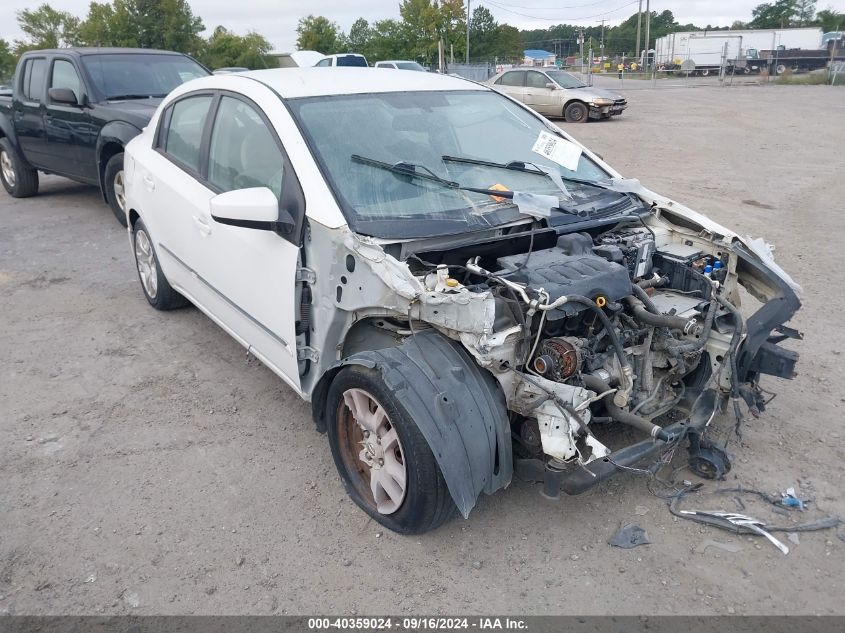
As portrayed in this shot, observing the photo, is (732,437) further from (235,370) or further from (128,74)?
(128,74)

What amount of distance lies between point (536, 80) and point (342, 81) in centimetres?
1619

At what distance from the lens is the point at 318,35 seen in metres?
50.0

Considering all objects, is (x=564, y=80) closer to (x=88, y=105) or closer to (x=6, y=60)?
(x=88, y=105)

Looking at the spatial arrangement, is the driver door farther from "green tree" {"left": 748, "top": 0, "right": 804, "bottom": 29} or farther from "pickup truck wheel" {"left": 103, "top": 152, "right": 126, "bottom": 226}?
"green tree" {"left": 748, "top": 0, "right": 804, "bottom": 29}

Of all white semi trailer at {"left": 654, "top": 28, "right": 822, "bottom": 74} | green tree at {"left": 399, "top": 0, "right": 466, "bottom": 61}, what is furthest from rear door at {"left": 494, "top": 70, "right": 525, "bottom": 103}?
white semi trailer at {"left": 654, "top": 28, "right": 822, "bottom": 74}

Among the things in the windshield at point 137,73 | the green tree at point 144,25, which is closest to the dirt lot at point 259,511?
the windshield at point 137,73

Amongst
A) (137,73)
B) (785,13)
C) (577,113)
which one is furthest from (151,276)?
(785,13)

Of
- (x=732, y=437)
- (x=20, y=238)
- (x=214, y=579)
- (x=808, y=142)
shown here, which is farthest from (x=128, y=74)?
(x=808, y=142)

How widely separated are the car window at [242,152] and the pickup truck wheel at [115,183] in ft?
12.2

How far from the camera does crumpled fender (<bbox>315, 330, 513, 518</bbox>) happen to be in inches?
106

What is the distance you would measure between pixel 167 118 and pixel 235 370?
1.85 metres

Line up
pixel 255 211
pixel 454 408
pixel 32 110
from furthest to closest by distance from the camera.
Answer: pixel 32 110, pixel 255 211, pixel 454 408

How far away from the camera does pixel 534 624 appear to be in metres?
2.59

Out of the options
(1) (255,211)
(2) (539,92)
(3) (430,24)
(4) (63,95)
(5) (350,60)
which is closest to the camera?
(1) (255,211)
